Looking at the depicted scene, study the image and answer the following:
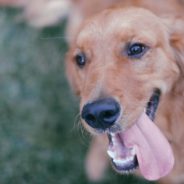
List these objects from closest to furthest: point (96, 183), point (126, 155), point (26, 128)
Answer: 1. point (126, 155)
2. point (96, 183)
3. point (26, 128)

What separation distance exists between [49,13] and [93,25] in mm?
1991

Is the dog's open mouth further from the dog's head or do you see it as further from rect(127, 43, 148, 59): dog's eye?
rect(127, 43, 148, 59): dog's eye

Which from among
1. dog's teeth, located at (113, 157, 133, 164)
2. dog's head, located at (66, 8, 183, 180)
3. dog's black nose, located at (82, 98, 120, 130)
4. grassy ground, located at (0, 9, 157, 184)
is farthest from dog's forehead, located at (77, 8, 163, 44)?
grassy ground, located at (0, 9, 157, 184)

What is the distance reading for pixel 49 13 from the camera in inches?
196

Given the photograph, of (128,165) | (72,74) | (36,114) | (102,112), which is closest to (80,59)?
(72,74)

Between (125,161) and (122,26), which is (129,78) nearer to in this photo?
(122,26)

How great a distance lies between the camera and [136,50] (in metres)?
2.92

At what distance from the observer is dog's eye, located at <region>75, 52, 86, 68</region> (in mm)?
3108

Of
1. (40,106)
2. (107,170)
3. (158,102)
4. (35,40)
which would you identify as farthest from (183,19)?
(35,40)

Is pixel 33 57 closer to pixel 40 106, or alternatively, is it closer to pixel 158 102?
pixel 40 106

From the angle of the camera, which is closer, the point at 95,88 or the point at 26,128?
the point at 95,88

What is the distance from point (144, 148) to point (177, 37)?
0.66 m

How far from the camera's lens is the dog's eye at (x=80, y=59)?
3108mm

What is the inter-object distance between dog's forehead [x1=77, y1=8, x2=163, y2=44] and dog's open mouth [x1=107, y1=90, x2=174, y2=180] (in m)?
0.35
